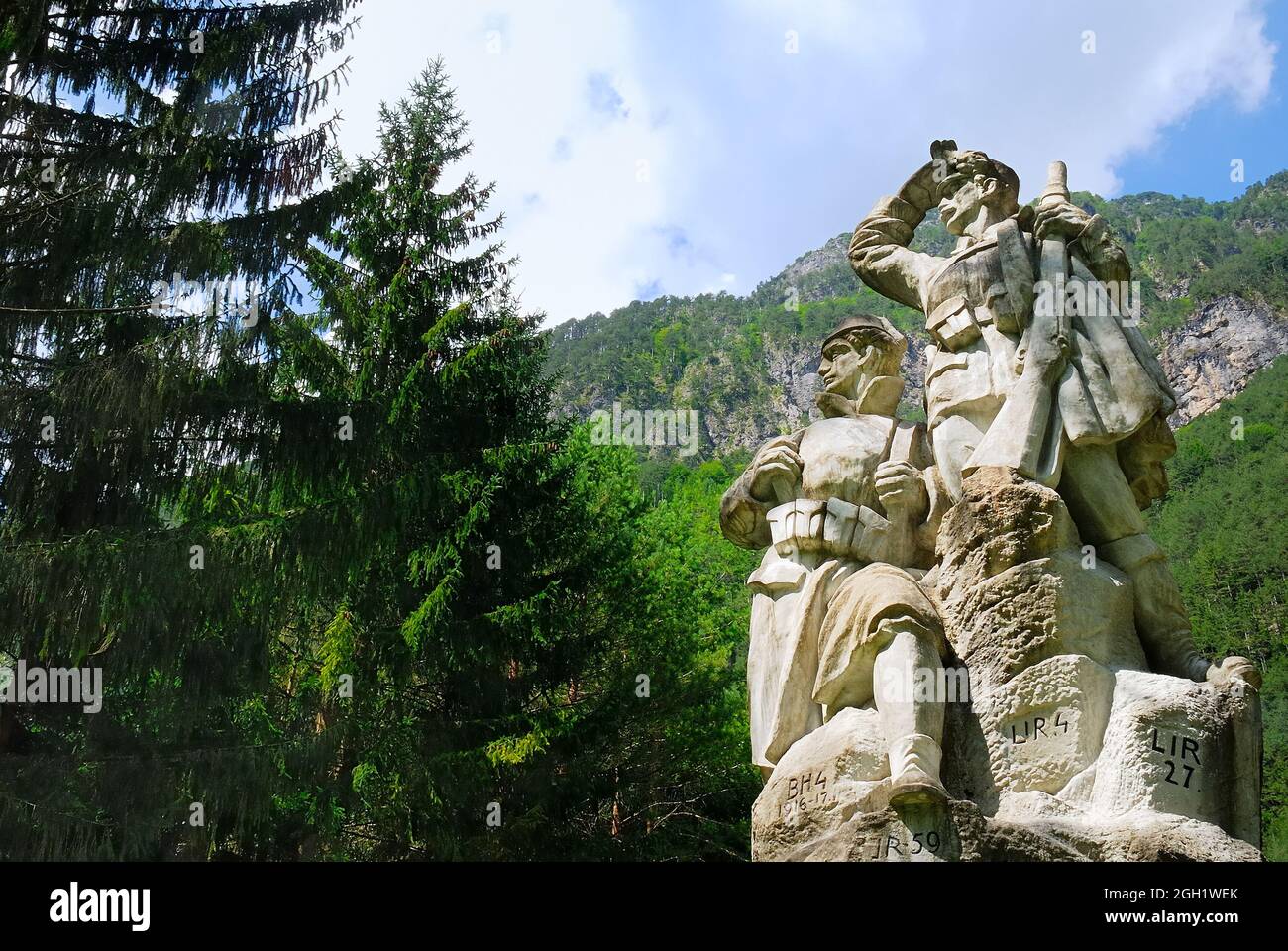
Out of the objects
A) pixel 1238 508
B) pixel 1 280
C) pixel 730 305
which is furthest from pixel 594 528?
pixel 730 305

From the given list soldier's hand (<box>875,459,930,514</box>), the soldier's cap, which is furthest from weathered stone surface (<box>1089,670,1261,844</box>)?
the soldier's cap

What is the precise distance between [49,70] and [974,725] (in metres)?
9.36

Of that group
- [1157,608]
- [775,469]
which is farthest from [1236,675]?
[775,469]

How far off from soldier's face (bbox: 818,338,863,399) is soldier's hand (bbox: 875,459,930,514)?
74cm

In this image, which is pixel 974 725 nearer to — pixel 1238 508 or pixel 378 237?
pixel 378 237

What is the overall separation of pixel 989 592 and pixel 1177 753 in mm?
938

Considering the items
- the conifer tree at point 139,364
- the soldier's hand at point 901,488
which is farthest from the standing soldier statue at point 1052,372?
the conifer tree at point 139,364

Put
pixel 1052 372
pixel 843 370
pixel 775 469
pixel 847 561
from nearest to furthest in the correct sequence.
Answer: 1. pixel 1052 372
2. pixel 847 561
3. pixel 775 469
4. pixel 843 370

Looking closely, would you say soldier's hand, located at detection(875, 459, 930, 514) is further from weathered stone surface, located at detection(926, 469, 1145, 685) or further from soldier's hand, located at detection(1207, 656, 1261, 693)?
soldier's hand, located at detection(1207, 656, 1261, 693)

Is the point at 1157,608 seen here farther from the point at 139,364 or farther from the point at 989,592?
the point at 139,364

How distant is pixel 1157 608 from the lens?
513 cm

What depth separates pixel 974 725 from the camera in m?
4.96

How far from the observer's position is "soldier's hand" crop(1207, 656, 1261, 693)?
4.60 m

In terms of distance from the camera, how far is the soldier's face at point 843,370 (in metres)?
6.56
